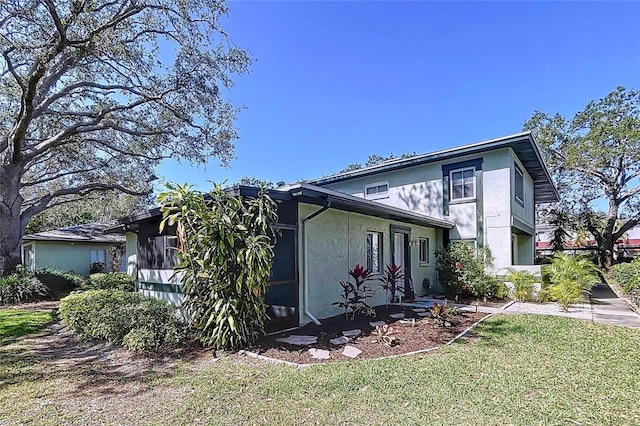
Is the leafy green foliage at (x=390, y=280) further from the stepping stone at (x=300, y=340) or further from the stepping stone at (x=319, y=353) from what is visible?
the stepping stone at (x=319, y=353)

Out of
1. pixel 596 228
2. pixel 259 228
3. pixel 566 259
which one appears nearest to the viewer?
pixel 259 228

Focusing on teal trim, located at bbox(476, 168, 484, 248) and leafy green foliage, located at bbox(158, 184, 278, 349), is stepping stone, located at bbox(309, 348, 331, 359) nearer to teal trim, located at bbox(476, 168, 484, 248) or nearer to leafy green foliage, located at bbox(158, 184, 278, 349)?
leafy green foliage, located at bbox(158, 184, 278, 349)

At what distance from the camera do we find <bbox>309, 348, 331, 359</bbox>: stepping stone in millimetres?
5724

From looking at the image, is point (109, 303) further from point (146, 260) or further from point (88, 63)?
point (88, 63)

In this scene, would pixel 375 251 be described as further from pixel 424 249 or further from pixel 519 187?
pixel 519 187

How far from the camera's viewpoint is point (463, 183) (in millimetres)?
13820

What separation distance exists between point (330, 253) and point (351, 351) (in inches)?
122

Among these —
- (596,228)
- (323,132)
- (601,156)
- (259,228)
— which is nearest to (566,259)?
(259,228)

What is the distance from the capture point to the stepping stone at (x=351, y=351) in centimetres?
583

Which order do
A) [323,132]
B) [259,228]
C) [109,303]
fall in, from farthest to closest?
[323,132]
[109,303]
[259,228]

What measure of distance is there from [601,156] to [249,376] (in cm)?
2566

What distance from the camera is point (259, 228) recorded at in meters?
6.63

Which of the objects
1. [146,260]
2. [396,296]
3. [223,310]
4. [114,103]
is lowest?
[396,296]

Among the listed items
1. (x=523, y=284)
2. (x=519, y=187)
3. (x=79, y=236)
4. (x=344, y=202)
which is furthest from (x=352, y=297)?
(x=79, y=236)
